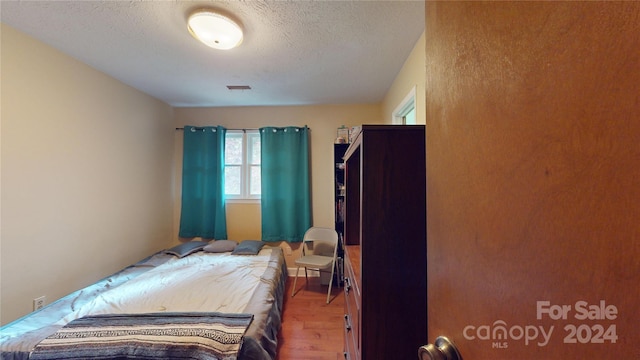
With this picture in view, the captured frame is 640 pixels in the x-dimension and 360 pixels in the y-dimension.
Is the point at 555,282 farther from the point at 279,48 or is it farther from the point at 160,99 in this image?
the point at 160,99

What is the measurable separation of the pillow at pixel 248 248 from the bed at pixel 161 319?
428mm

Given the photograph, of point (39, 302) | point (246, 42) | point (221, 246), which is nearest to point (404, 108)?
point (246, 42)

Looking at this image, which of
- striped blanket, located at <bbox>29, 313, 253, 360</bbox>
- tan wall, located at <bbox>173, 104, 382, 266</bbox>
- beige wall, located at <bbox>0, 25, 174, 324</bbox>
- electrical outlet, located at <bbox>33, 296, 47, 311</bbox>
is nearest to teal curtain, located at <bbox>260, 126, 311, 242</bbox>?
tan wall, located at <bbox>173, 104, 382, 266</bbox>

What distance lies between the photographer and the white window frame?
194 cm

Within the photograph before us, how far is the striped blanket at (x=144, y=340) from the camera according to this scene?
4.10ft

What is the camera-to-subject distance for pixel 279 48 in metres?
1.92

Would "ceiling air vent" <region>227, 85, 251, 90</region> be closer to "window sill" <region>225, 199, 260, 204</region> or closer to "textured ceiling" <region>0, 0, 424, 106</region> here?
"textured ceiling" <region>0, 0, 424, 106</region>

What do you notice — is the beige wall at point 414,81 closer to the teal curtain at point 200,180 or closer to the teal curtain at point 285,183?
the teal curtain at point 285,183

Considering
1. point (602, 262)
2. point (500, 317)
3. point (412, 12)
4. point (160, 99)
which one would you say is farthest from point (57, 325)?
point (412, 12)

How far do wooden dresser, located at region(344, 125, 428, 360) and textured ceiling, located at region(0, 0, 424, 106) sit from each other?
1.14 m

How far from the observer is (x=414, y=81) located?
1909 millimetres

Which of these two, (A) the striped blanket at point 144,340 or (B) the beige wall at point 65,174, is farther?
(B) the beige wall at point 65,174

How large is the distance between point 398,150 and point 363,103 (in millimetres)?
2596

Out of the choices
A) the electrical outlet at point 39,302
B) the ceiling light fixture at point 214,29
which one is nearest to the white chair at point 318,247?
the electrical outlet at point 39,302
